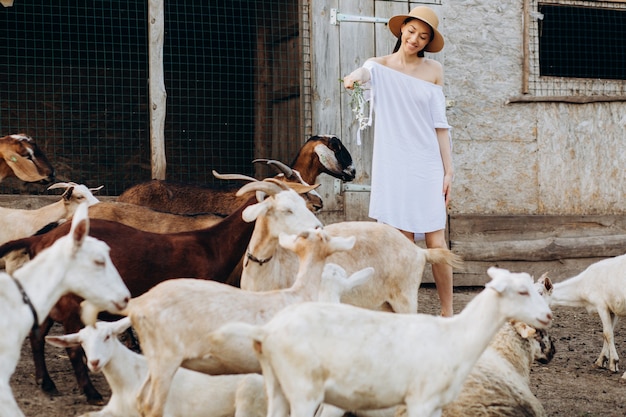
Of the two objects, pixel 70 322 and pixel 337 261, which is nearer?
pixel 70 322

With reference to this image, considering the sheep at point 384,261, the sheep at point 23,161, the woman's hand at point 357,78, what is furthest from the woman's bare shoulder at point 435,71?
the sheep at point 23,161

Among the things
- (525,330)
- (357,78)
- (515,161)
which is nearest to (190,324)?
(525,330)

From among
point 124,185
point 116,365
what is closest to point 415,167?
point 116,365

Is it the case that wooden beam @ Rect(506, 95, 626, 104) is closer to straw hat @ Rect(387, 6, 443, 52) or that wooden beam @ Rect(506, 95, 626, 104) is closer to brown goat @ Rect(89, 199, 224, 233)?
straw hat @ Rect(387, 6, 443, 52)

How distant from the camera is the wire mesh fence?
36.8ft

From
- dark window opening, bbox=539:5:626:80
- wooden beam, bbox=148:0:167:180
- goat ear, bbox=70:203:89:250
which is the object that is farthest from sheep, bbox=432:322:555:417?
dark window opening, bbox=539:5:626:80

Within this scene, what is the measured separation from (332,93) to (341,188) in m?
0.81

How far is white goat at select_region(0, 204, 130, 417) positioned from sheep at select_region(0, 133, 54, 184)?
12.2 feet

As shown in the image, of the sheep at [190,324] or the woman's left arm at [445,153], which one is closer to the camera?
the sheep at [190,324]

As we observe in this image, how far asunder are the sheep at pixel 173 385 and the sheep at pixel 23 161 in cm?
284

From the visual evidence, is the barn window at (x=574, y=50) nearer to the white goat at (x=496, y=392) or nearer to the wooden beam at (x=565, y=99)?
the wooden beam at (x=565, y=99)

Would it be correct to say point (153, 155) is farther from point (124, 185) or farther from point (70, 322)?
point (124, 185)

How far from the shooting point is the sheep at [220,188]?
8.13m

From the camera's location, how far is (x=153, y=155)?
846 cm
